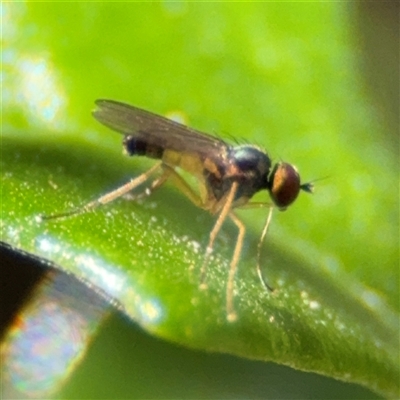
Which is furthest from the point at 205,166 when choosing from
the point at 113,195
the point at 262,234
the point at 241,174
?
the point at 113,195

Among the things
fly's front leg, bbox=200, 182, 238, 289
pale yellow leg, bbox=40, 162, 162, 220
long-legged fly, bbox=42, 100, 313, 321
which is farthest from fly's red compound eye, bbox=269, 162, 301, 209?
pale yellow leg, bbox=40, 162, 162, 220

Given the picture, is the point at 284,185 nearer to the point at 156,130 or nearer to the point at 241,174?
the point at 241,174

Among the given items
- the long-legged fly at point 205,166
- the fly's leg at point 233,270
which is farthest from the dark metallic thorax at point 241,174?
the fly's leg at point 233,270

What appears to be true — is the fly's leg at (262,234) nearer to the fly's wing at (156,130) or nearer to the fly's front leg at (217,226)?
the fly's front leg at (217,226)

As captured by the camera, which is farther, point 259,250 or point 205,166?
point 205,166

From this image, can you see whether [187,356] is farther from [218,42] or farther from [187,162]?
[218,42]

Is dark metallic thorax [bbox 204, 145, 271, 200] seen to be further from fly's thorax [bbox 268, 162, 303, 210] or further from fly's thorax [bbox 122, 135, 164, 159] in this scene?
fly's thorax [bbox 122, 135, 164, 159]
